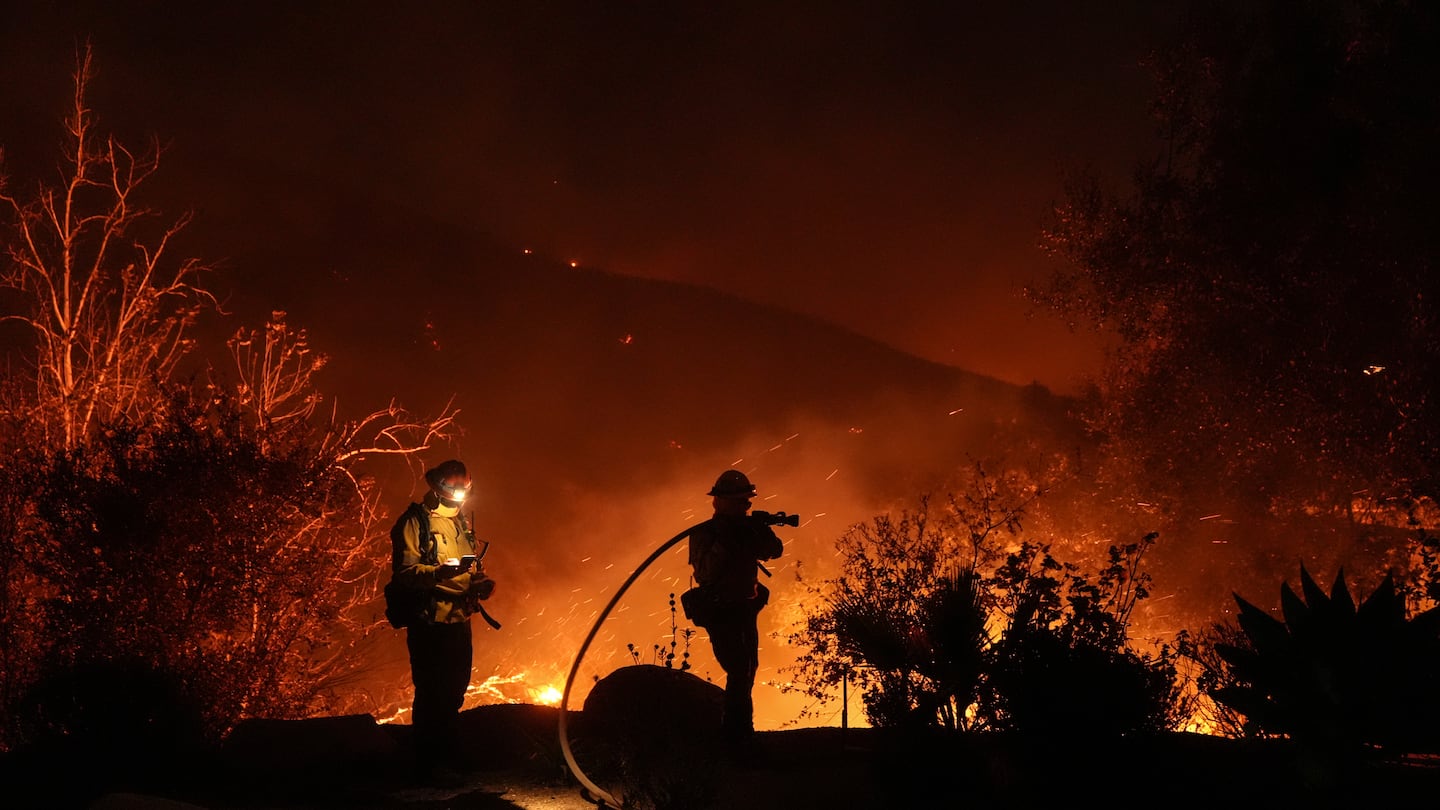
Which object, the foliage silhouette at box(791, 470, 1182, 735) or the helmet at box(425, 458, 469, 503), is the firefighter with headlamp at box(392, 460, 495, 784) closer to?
the helmet at box(425, 458, 469, 503)

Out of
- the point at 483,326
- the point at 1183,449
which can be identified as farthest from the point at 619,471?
the point at 1183,449

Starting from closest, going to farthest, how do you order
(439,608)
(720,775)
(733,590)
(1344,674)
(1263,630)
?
(1344,674) → (1263,630) → (720,775) → (439,608) → (733,590)

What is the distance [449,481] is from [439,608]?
38.5 inches

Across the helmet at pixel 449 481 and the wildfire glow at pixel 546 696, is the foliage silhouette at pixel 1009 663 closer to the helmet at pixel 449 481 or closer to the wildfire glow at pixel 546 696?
the helmet at pixel 449 481

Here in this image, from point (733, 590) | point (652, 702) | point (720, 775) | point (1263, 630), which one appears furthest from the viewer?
point (652, 702)

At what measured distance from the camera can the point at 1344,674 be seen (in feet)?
17.8

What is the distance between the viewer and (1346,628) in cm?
559

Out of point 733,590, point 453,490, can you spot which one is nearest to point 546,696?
point 453,490

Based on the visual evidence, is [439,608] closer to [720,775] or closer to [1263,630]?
[720,775]

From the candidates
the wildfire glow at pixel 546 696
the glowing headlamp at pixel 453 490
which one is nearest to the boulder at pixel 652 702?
the glowing headlamp at pixel 453 490

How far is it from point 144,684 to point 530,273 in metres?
74.5

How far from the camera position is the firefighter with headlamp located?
724 cm

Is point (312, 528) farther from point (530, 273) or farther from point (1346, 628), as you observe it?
point (530, 273)

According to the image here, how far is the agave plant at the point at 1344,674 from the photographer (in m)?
5.27
